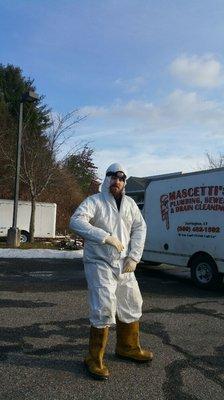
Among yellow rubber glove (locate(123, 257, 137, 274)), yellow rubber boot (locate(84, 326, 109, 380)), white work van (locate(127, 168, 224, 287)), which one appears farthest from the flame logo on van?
yellow rubber boot (locate(84, 326, 109, 380))

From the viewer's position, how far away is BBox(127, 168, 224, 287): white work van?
10867 mm

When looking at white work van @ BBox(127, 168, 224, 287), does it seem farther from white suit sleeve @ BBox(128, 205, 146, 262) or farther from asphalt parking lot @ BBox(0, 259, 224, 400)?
white suit sleeve @ BBox(128, 205, 146, 262)

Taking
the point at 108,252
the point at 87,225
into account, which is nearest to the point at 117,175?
the point at 87,225

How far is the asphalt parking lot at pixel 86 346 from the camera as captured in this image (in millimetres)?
4492

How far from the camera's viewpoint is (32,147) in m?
28.4

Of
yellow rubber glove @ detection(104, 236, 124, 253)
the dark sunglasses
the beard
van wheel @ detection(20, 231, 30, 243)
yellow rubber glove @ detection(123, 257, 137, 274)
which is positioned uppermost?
the dark sunglasses

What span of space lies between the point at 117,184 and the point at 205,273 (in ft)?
21.5

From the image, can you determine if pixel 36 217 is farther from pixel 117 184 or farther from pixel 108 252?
pixel 108 252

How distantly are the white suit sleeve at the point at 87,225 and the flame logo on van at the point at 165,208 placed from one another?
24.1ft

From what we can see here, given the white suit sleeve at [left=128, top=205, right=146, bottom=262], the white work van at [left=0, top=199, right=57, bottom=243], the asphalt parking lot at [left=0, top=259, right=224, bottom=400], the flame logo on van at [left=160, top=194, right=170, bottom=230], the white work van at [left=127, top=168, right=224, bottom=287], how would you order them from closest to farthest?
the asphalt parking lot at [left=0, top=259, right=224, bottom=400] < the white suit sleeve at [left=128, top=205, right=146, bottom=262] < the white work van at [left=127, top=168, right=224, bottom=287] < the flame logo on van at [left=160, top=194, right=170, bottom=230] < the white work van at [left=0, top=199, right=57, bottom=243]

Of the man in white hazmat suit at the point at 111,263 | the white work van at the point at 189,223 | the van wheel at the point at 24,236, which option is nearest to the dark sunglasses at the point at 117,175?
the man in white hazmat suit at the point at 111,263

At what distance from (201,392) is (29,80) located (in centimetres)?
4153

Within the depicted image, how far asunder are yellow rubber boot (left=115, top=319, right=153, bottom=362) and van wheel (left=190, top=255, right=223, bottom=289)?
587cm

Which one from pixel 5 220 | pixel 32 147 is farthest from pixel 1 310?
pixel 32 147
